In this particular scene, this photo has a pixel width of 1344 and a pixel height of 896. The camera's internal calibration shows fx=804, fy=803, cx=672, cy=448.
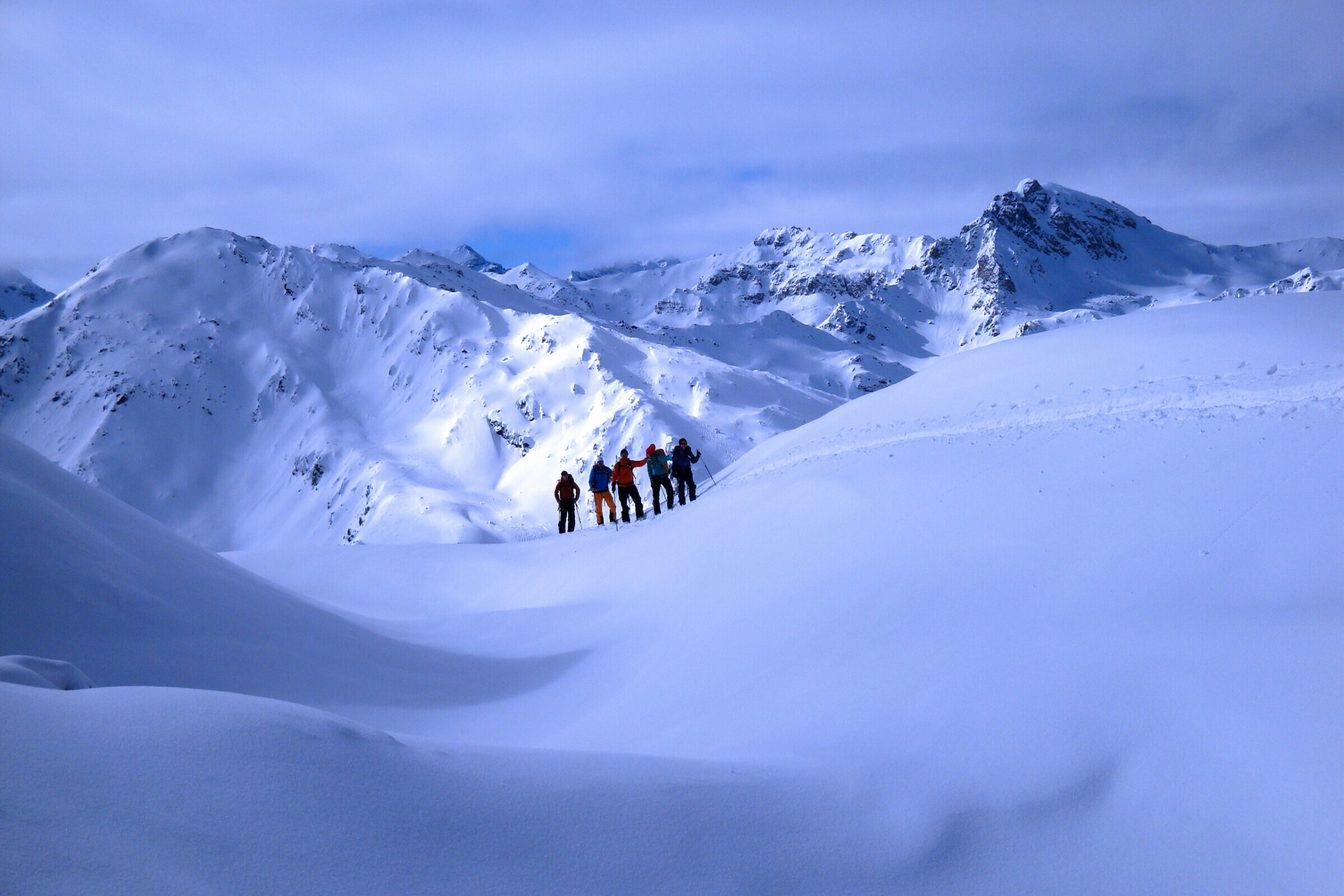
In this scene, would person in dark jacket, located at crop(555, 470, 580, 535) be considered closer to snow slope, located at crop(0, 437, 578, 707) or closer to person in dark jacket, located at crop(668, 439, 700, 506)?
person in dark jacket, located at crop(668, 439, 700, 506)

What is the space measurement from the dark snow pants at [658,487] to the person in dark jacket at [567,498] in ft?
9.39

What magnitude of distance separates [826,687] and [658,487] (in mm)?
12457

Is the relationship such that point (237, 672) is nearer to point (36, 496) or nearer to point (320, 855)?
point (36, 496)

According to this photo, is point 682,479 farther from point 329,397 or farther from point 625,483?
point 329,397

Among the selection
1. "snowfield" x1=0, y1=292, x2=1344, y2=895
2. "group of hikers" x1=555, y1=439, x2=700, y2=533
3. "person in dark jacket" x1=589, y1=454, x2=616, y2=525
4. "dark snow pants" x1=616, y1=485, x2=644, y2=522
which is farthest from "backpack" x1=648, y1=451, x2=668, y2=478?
"snowfield" x1=0, y1=292, x2=1344, y2=895

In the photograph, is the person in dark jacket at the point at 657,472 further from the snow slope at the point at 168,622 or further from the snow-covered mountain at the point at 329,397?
the snow-covered mountain at the point at 329,397

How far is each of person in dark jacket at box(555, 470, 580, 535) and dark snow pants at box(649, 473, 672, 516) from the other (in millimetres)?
2861

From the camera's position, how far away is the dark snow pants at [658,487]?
19234 mm

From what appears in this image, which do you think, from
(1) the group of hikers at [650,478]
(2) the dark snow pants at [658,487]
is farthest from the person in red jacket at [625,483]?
(2) the dark snow pants at [658,487]

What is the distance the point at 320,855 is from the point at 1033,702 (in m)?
4.87

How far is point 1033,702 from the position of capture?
5.95 m

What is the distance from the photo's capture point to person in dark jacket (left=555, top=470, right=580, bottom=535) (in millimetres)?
21741

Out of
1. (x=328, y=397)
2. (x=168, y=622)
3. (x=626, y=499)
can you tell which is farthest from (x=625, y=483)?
(x=328, y=397)

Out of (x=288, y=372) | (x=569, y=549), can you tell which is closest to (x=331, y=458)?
(x=288, y=372)
